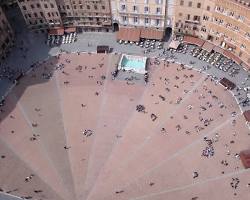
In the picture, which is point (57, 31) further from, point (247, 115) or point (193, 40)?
point (247, 115)

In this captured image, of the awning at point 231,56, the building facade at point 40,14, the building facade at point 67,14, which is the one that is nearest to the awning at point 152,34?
the building facade at point 67,14

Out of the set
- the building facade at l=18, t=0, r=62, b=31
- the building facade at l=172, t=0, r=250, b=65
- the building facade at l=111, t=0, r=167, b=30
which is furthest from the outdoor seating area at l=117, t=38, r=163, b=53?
the building facade at l=18, t=0, r=62, b=31

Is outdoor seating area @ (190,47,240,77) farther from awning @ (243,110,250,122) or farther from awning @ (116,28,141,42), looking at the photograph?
awning @ (116,28,141,42)

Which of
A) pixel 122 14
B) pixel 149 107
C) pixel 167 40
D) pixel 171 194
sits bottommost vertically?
pixel 171 194

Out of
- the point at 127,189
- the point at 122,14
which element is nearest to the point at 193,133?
the point at 127,189

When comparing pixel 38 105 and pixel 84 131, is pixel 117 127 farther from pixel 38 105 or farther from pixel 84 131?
pixel 38 105

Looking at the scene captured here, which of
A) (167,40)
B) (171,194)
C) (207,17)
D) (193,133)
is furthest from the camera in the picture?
(167,40)

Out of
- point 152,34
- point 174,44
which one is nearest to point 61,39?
point 152,34
